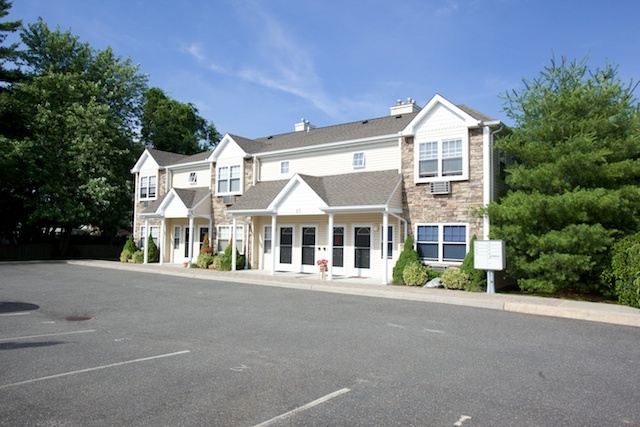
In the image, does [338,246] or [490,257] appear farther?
[338,246]

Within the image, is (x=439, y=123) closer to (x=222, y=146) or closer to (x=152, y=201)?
(x=222, y=146)

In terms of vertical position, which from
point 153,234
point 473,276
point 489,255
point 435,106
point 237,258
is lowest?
point 473,276

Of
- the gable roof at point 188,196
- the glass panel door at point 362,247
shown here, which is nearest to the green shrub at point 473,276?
the glass panel door at point 362,247

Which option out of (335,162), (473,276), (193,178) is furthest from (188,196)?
(473,276)

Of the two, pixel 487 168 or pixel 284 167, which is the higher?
pixel 284 167

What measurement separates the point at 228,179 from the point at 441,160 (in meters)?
11.8

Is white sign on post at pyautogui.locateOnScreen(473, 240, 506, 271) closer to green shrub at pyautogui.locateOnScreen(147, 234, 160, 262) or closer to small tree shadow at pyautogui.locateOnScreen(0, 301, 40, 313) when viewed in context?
small tree shadow at pyautogui.locateOnScreen(0, 301, 40, 313)

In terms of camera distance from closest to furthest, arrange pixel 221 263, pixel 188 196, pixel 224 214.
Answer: pixel 221 263
pixel 224 214
pixel 188 196

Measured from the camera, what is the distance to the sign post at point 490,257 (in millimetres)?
13938

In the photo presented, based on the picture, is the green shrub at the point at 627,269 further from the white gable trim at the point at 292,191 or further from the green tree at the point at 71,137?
the green tree at the point at 71,137

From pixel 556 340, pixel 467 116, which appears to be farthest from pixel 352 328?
pixel 467 116

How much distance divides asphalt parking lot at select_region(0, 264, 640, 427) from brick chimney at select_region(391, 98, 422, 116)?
14573 millimetres

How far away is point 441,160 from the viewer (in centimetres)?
1716

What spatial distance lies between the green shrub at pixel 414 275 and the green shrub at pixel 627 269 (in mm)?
5644
